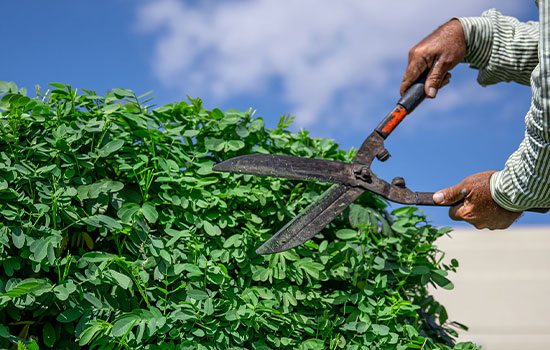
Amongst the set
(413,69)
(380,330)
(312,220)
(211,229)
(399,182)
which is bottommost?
(211,229)

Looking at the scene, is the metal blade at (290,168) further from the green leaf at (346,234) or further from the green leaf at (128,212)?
the green leaf at (128,212)

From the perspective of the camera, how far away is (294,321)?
200 cm

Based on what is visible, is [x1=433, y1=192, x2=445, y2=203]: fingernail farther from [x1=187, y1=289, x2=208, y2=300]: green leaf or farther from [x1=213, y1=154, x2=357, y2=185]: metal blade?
[x1=187, y1=289, x2=208, y2=300]: green leaf

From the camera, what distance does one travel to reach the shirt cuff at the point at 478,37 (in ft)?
7.66

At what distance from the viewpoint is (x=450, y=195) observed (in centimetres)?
216

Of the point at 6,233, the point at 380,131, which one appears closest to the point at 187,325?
the point at 6,233

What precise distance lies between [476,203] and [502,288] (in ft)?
10.9

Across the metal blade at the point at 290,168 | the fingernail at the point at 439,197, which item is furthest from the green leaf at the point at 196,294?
the fingernail at the point at 439,197

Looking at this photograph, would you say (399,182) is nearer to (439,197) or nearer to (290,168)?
(439,197)

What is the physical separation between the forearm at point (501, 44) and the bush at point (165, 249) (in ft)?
3.13

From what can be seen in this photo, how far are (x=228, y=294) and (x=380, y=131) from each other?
98 centimetres

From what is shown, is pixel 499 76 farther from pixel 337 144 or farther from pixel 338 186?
pixel 338 186

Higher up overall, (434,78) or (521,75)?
(521,75)

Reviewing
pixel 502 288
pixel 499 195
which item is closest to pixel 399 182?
pixel 499 195
